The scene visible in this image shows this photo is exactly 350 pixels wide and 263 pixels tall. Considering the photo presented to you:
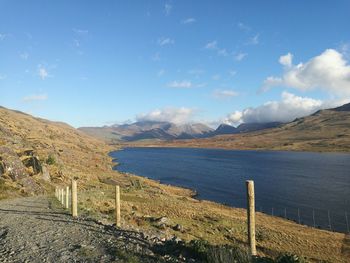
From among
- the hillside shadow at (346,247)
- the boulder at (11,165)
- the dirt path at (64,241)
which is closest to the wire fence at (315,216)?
the hillside shadow at (346,247)

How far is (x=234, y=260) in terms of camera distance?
1459 centimetres

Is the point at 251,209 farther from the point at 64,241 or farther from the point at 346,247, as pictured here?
the point at 346,247

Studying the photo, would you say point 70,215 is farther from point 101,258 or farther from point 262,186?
point 262,186

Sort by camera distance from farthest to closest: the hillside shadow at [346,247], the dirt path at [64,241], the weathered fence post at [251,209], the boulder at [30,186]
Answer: the boulder at [30,186] → the hillside shadow at [346,247] → the weathered fence post at [251,209] → the dirt path at [64,241]

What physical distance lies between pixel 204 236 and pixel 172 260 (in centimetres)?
1799

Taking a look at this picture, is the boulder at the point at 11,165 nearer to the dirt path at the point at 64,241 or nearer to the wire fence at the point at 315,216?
the dirt path at the point at 64,241

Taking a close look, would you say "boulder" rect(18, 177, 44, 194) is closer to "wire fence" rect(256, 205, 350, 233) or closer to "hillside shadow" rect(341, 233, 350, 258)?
"hillside shadow" rect(341, 233, 350, 258)

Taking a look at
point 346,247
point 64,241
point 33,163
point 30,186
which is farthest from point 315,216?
point 64,241

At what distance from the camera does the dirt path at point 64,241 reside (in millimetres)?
15328

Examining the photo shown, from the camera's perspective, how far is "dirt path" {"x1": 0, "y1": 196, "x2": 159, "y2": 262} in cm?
1533

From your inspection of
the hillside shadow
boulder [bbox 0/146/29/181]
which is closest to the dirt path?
boulder [bbox 0/146/29/181]

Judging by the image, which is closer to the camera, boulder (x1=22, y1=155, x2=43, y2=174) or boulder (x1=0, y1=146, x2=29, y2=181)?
boulder (x1=0, y1=146, x2=29, y2=181)

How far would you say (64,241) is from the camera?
1823 cm

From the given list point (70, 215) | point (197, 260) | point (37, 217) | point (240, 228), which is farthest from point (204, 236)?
point (197, 260)
